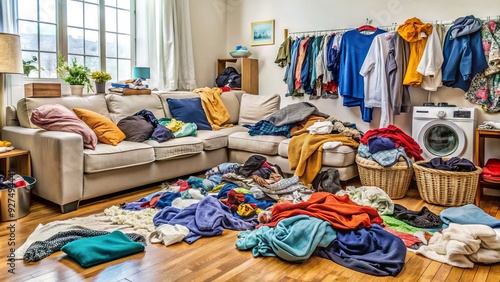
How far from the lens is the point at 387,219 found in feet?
9.50

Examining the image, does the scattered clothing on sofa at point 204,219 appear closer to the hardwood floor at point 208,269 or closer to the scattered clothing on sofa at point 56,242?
the hardwood floor at point 208,269

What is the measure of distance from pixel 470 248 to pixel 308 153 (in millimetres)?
1760

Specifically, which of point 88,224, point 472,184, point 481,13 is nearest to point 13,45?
point 88,224

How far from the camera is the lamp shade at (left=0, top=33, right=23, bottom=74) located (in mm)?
3080

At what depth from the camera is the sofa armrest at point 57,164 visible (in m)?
2.92

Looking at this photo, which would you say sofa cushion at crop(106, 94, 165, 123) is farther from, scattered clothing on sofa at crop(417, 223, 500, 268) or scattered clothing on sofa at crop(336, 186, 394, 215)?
scattered clothing on sofa at crop(417, 223, 500, 268)

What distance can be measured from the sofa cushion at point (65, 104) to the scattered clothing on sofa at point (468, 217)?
10.1 feet

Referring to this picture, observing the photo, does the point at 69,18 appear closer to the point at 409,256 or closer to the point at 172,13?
the point at 172,13

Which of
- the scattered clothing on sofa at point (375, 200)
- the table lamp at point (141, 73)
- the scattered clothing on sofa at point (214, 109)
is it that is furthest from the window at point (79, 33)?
the scattered clothing on sofa at point (375, 200)

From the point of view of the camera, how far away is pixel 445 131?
12.8 feet

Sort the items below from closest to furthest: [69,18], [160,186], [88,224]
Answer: [88,224] → [160,186] → [69,18]

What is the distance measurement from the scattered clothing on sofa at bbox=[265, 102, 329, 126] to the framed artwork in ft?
4.84

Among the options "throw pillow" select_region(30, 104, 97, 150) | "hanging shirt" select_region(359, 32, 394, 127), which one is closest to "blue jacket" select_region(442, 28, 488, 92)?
"hanging shirt" select_region(359, 32, 394, 127)

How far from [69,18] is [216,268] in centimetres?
338
